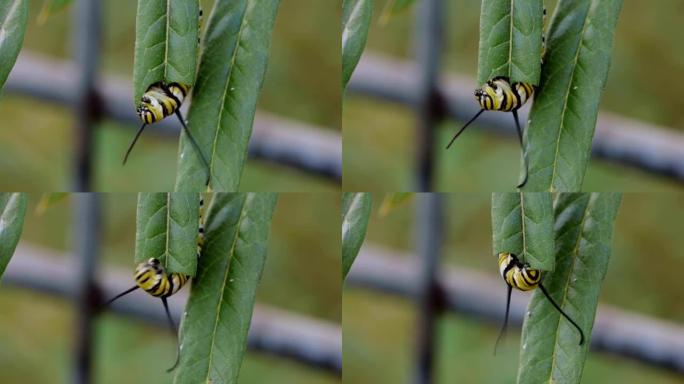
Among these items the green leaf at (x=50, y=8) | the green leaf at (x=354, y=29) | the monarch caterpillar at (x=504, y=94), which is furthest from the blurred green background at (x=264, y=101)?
the monarch caterpillar at (x=504, y=94)

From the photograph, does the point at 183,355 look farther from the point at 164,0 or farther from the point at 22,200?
the point at 164,0

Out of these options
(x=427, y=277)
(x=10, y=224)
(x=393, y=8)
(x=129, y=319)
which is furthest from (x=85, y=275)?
(x=393, y=8)

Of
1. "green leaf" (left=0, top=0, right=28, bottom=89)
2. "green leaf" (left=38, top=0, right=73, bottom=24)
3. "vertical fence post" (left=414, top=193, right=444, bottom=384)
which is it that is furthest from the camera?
"vertical fence post" (left=414, top=193, right=444, bottom=384)

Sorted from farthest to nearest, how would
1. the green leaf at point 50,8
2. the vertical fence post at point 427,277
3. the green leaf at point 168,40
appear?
1. the vertical fence post at point 427,277
2. the green leaf at point 50,8
3. the green leaf at point 168,40

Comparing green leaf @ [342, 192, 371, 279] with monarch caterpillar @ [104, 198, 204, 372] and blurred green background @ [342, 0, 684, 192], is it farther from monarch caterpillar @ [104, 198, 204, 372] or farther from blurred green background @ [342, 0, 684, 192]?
monarch caterpillar @ [104, 198, 204, 372]

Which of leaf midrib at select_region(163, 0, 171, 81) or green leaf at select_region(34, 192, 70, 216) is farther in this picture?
green leaf at select_region(34, 192, 70, 216)

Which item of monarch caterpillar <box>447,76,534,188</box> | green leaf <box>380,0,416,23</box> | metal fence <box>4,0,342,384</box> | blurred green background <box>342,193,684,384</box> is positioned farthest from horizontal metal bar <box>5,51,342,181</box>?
monarch caterpillar <box>447,76,534,188</box>

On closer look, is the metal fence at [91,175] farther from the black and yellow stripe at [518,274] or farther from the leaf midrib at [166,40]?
the black and yellow stripe at [518,274]

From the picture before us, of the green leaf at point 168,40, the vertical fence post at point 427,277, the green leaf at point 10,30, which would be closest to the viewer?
the green leaf at point 168,40
